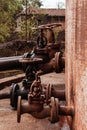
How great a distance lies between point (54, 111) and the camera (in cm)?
266

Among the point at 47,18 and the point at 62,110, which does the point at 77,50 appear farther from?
the point at 47,18

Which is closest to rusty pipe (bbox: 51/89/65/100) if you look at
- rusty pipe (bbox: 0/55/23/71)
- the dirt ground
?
the dirt ground

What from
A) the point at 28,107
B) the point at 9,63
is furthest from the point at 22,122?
the point at 28,107

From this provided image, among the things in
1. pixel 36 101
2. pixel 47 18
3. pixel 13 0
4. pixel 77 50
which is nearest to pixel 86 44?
pixel 77 50

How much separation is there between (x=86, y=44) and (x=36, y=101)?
1.12 meters

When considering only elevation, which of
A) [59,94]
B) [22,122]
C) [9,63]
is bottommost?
[22,122]

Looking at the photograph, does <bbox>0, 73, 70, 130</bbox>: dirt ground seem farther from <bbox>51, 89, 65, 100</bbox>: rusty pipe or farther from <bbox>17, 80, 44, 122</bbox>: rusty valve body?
<bbox>17, 80, 44, 122</bbox>: rusty valve body

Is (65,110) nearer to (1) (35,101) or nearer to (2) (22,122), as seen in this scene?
(1) (35,101)

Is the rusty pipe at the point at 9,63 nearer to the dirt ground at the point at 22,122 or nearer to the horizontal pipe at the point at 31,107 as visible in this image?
the dirt ground at the point at 22,122

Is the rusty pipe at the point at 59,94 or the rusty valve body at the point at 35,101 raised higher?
the rusty valve body at the point at 35,101

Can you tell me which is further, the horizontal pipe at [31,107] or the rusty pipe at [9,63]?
the rusty pipe at [9,63]

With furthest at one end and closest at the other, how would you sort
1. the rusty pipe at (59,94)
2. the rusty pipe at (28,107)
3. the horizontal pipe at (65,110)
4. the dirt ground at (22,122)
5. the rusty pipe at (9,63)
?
the rusty pipe at (9,63) → the rusty pipe at (59,94) → the dirt ground at (22,122) → the rusty pipe at (28,107) → the horizontal pipe at (65,110)

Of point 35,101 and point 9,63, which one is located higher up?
point 9,63

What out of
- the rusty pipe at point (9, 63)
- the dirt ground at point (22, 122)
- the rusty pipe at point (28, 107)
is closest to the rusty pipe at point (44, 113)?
the rusty pipe at point (28, 107)
